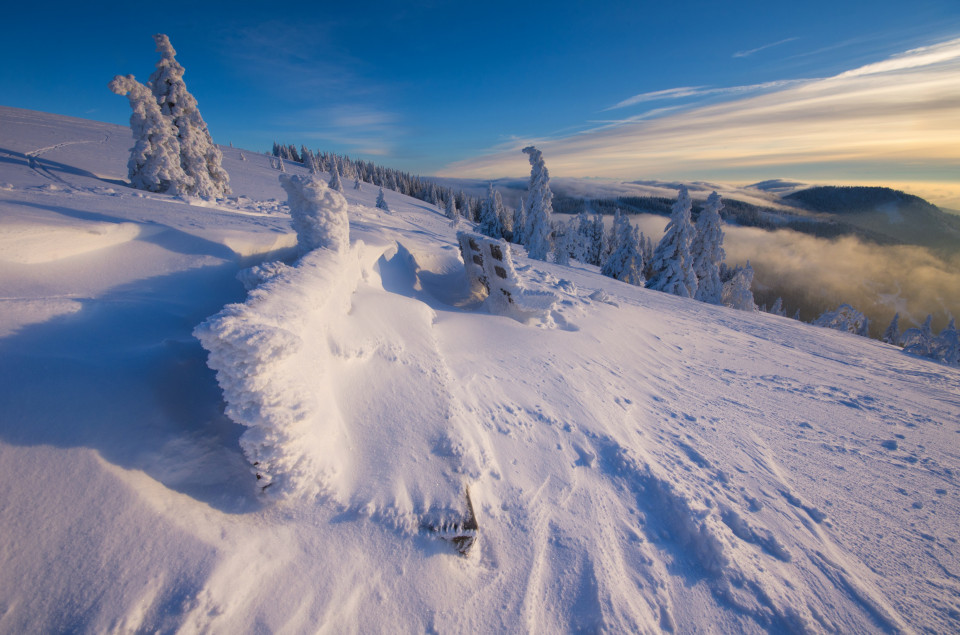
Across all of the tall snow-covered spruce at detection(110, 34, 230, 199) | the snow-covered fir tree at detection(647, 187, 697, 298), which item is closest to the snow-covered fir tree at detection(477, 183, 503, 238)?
the snow-covered fir tree at detection(647, 187, 697, 298)

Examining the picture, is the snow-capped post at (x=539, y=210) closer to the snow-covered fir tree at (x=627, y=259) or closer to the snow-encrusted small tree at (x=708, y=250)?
the snow-covered fir tree at (x=627, y=259)

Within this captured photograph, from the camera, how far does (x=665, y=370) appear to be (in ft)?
26.0

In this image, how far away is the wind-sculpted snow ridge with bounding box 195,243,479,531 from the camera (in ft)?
10.9

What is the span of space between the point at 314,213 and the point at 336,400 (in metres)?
4.66

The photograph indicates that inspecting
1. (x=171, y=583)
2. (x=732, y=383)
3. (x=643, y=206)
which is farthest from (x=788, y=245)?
(x=171, y=583)

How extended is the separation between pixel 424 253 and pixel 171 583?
10568mm

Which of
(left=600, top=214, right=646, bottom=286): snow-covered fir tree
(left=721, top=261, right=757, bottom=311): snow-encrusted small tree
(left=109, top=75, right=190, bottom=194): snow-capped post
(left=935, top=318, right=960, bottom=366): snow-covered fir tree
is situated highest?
(left=109, top=75, right=190, bottom=194): snow-capped post

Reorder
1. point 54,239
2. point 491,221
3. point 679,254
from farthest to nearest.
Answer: point 491,221
point 679,254
point 54,239

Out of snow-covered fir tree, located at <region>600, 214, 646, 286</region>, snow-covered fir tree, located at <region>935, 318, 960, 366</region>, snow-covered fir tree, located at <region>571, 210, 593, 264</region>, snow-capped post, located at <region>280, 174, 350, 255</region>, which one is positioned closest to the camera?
snow-capped post, located at <region>280, 174, 350, 255</region>

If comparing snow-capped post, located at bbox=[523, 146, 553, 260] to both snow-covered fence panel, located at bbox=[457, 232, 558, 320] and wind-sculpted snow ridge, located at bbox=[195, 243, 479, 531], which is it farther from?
wind-sculpted snow ridge, located at bbox=[195, 243, 479, 531]

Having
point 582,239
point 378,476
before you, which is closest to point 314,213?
point 378,476

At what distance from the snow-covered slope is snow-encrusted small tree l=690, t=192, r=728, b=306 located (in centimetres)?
2311

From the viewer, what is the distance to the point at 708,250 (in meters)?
27.3

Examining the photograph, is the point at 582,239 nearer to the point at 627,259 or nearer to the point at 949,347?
the point at 627,259
